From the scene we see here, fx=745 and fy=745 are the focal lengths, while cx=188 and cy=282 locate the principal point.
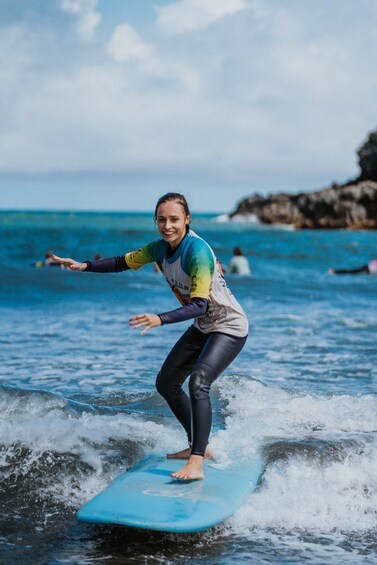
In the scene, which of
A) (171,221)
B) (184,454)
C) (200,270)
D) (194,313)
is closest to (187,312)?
(194,313)

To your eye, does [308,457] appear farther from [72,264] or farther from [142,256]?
[72,264]

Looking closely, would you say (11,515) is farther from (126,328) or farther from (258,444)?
(126,328)

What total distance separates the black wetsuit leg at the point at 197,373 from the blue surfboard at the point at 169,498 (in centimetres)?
25

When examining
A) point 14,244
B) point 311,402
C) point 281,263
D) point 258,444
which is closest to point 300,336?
point 311,402

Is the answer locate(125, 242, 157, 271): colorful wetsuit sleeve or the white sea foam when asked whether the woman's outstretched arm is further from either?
the white sea foam

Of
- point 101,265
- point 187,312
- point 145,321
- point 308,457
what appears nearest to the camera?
point 145,321

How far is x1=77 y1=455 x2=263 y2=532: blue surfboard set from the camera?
A: 4.41 m

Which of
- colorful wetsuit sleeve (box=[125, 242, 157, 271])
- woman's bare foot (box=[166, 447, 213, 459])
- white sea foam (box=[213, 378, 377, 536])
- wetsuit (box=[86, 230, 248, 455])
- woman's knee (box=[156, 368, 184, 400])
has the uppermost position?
colorful wetsuit sleeve (box=[125, 242, 157, 271])

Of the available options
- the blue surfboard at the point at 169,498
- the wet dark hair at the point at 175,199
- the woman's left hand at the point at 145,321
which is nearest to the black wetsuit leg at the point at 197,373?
the blue surfboard at the point at 169,498

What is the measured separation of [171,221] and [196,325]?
0.78 metres

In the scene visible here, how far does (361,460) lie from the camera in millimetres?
5906

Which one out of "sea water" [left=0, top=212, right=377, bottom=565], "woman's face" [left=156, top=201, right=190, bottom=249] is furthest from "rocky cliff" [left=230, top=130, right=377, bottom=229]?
"woman's face" [left=156, top=201, right=190, bottom=249]

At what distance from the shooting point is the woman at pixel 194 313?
190 inches

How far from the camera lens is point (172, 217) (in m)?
4.90
